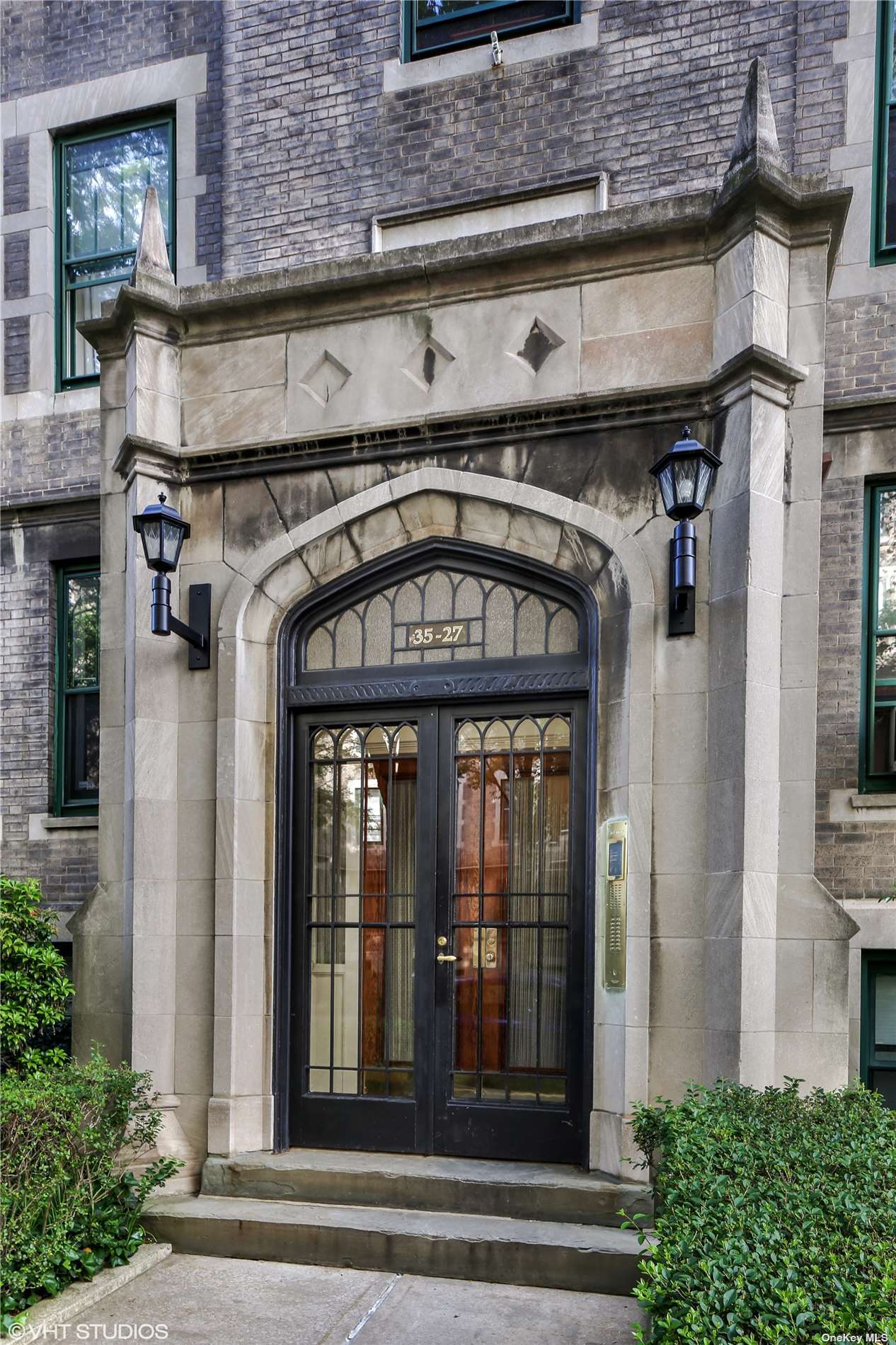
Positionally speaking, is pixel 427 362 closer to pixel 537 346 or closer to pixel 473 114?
pixel 537 346

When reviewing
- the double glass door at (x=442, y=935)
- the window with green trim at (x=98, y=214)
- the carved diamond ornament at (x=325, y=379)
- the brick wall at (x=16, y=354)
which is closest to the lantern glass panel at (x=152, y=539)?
the carved diamond ornament at (x=325, y=379)

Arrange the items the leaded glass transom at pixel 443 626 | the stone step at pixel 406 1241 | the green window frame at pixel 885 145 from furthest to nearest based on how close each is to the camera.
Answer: the green window frame at pixel 885 145, the leaded glass transom at pixel 443 626, the stone step at pixel 406 1241

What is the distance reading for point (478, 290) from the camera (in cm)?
676

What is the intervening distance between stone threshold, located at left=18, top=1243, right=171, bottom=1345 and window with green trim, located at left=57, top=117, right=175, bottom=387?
24.6ft

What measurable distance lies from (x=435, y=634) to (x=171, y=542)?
177cm

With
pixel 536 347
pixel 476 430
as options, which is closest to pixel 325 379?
pixel 476 430

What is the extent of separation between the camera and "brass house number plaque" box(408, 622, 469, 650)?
22.5ft

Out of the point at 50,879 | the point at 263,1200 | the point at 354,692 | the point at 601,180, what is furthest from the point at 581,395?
the point at 50,879

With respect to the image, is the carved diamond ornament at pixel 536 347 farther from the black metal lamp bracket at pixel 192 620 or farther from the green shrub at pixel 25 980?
the green shrub at pixel 25 980

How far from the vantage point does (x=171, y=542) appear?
21.9 ft

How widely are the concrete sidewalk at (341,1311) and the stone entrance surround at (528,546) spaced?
85 centimetres

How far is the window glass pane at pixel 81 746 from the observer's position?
9.69 metres

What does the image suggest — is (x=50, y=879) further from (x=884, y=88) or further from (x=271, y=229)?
(x=884, y=88)

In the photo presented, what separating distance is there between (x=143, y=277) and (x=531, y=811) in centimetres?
441
